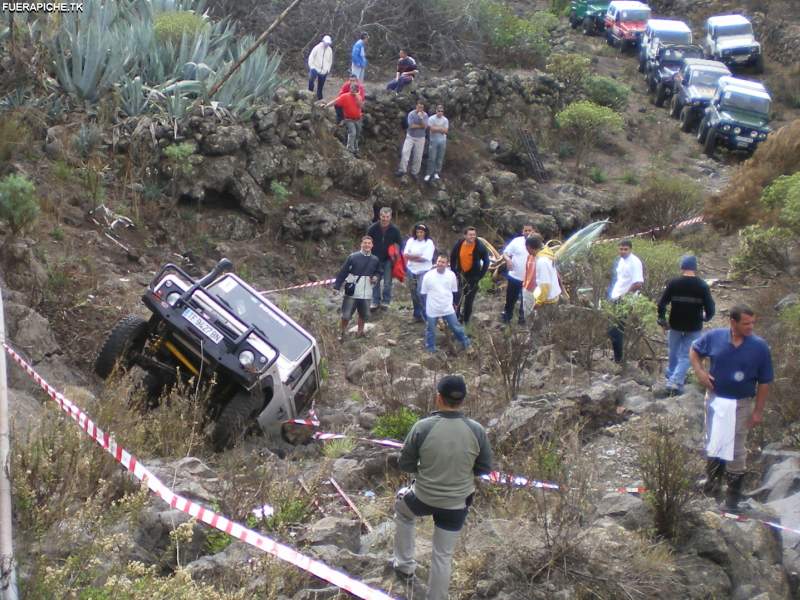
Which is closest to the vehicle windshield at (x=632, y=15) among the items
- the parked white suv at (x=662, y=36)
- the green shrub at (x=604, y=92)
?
the parked white suv at (x=662, y=36)

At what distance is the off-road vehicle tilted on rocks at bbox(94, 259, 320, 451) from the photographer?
9141mm

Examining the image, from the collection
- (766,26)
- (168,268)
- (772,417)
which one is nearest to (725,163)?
(766,26)

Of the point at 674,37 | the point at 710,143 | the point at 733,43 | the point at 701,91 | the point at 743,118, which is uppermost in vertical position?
the point at 743,118

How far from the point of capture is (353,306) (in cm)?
1348

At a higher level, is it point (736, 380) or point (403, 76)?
point (736, 380)

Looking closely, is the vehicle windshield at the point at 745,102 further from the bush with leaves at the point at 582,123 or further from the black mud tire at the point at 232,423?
the black mud tire at the point at 232,423

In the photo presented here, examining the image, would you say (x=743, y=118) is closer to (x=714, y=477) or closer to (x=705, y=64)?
(x=705, y=64)

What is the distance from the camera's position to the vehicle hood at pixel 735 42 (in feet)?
112

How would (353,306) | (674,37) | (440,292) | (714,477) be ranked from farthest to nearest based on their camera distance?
(674,37) < (353,306) < (440,292) < (714,477)

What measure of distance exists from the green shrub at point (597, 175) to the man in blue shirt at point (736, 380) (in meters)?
16.4

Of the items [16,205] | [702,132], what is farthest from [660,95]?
[16,205]

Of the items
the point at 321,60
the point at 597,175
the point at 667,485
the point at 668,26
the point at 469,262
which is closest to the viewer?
the point at 667,485

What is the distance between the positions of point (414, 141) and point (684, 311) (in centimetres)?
1073

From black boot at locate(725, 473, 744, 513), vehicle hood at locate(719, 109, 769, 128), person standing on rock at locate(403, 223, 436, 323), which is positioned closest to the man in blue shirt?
black boot at locate(725, 473, 744, 513)
